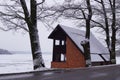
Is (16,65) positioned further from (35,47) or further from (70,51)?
(35,47)

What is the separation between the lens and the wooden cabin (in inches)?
1469

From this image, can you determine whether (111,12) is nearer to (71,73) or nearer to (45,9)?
(45,9)

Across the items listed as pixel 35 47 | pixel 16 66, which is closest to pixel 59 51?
pixel 16 66

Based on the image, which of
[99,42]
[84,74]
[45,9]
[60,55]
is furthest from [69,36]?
[84,74]

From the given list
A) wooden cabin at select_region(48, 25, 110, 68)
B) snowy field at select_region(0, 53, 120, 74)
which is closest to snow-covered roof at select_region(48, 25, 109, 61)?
wooden cabin at select_region(48, 25, 110, 68)

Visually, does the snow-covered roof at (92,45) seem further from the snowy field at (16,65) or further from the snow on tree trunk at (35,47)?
the snow on tree trunk at (35,47)

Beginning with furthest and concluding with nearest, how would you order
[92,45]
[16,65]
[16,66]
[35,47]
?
[16,65]
[16,66]
[92,45]
[35,47]

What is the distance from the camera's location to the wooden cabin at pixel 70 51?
122 feet

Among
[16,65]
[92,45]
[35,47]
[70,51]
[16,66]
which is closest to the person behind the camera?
[35,47]

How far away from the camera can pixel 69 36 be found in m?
37.3

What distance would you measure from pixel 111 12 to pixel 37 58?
1195cm

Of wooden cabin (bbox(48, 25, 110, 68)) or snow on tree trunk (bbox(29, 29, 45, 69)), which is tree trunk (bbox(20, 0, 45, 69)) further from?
wooden cabin (bbox(48, 25, 110, 68))

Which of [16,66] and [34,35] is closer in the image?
[34,35]

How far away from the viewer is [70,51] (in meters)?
38.1
